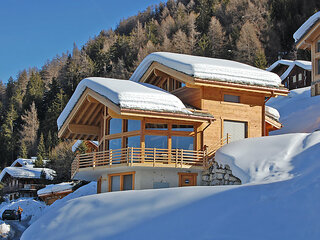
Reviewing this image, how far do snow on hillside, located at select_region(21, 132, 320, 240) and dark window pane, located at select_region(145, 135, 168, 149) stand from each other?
788 cm

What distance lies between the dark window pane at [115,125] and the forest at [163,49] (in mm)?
31483

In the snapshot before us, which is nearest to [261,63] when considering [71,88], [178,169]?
[178,169]

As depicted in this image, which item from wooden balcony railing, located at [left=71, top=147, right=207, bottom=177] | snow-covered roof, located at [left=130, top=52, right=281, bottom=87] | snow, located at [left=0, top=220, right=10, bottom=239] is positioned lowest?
snow, located at [left=0, top=220, right=10, bottom=239]

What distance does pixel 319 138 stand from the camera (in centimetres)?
1966

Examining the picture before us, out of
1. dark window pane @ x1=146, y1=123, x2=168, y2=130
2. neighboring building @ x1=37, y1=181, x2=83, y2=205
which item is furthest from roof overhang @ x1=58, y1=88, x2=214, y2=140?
neighboring building @ x1=37, y1=181, x2=83, y2=205

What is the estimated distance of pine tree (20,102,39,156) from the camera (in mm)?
84312

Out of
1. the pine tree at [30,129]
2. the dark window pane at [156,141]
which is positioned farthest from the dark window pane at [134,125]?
the pine tree at [30,129]

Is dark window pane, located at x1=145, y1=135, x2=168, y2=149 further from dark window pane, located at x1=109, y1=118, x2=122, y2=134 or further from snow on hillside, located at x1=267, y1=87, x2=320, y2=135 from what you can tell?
snow on hillside, located at x1=267, y1=87, x2=320, y2=135

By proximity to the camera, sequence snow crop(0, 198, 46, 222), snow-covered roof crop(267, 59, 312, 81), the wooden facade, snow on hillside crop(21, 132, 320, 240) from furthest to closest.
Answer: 1. snow-covered roof crop(267, 59, 312, 81)
2. snow crop(0, 198, 46, 222)
3. the wooden facade
4. snow on hillside crop(21, 132, 320, 240)

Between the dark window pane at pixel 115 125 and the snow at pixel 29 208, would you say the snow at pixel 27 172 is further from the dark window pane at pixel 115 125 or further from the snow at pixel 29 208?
the dark window pane at pixel 115 125

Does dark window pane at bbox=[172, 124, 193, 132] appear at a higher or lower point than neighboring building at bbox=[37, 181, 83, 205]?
higher

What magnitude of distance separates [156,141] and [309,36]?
14.7 m

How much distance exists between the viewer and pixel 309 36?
103 feet

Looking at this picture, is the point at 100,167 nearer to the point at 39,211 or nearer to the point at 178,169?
the point at 178,169
